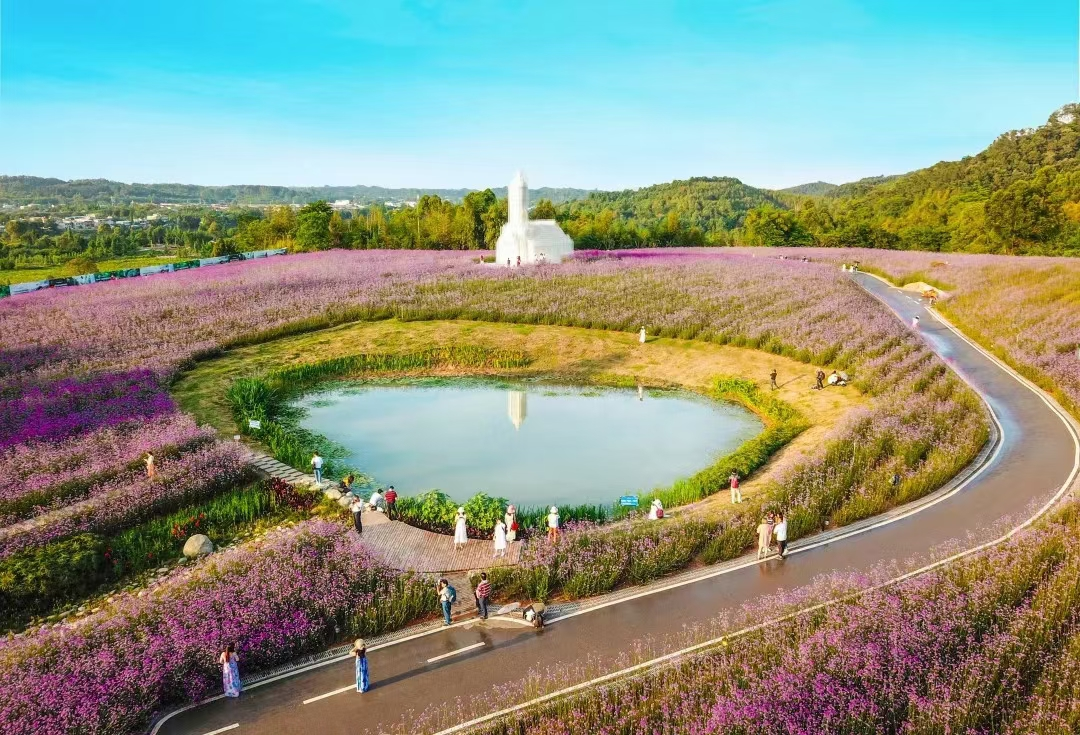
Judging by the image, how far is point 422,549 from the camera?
18734 millimetres

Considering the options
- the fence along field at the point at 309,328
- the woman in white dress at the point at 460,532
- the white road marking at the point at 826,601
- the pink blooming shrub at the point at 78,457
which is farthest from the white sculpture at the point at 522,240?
the woman in white dress at the point at 460,532

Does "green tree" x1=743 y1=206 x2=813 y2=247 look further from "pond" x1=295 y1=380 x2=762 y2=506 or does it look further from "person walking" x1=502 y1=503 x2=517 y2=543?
"person walking" x1=502 y1=503 x2=517 y2=543

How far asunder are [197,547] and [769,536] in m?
15.5

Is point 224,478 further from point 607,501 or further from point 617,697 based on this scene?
point 617,697

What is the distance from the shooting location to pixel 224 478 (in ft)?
73.2

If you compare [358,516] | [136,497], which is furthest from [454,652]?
[136,497]

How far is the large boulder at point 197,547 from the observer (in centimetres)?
1853

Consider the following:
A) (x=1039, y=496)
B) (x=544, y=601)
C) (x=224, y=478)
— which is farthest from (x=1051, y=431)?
(x=224, y=478)

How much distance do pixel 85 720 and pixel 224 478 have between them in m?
11.3

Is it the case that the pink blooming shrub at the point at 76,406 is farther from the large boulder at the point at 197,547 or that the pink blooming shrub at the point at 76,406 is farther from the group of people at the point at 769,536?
the group of people at the point at 769,536

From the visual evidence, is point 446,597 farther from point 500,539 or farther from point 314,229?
point 314,229

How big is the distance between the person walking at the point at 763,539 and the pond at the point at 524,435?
17.5 feet

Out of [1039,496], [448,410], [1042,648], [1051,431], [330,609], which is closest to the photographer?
[1042,648]

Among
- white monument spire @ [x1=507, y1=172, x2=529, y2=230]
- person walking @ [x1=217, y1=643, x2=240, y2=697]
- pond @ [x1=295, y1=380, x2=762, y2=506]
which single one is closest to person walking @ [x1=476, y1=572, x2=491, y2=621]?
person walking @ [x1=217, y1=643, x2=240, y2=697]
